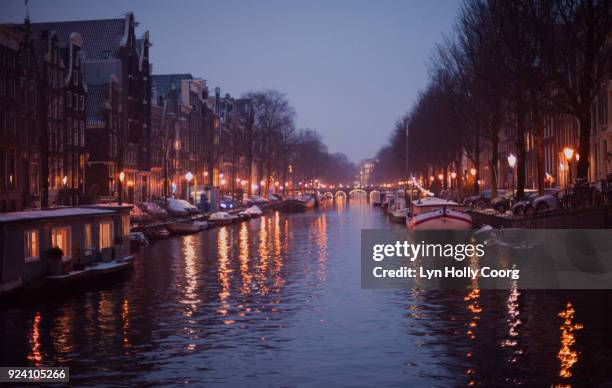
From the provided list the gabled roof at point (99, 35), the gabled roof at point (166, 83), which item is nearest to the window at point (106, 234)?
the gabled roof at point (99, 35)

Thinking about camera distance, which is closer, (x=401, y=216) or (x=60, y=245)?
(x=60, y=245)

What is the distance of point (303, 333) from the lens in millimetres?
26719

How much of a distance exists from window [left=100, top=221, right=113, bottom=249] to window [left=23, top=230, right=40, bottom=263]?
272 inches

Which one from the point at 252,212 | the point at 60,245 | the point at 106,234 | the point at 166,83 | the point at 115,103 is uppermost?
the point at 166,83

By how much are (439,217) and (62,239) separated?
3464 centimetres

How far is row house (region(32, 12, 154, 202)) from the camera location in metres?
97.9

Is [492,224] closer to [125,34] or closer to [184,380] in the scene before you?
[184,380]

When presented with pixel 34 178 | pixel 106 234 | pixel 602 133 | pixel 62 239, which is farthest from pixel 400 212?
pixel 62 239

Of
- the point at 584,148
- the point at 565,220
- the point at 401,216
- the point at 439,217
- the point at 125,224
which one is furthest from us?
the point at 401,216

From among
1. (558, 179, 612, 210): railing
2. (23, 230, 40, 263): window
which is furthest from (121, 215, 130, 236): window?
(558, 179, 612, 210): railing

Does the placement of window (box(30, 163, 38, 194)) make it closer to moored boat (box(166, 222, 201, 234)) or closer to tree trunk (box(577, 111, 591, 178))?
moored boat (box(166, 222, 201, 234))

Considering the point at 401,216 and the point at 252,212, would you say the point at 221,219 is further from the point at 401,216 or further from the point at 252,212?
the point at 252,212

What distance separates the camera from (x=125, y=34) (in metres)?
106

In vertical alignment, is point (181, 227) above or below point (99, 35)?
below
